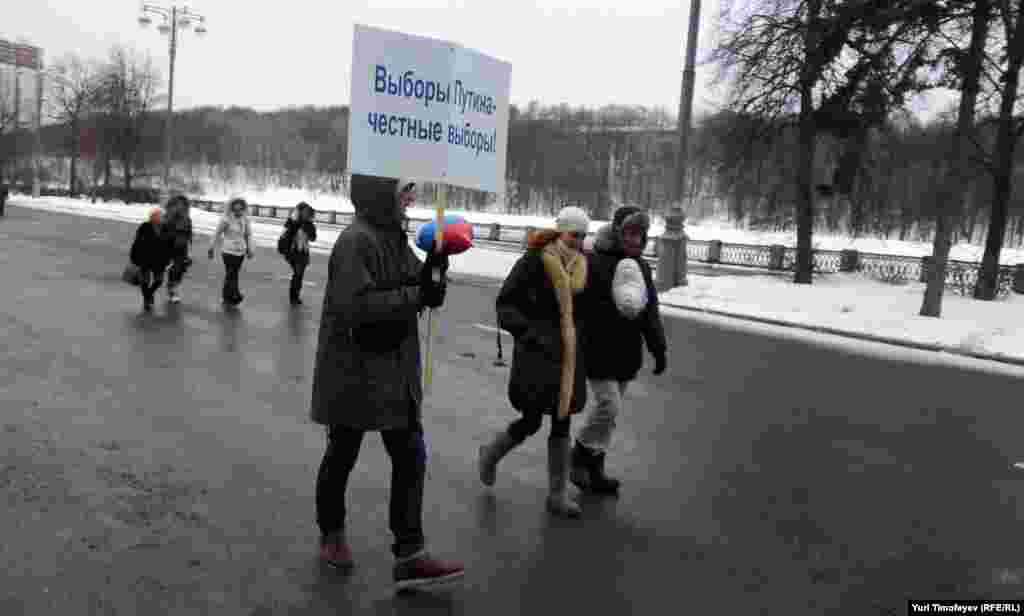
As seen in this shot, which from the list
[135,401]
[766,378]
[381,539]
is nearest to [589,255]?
[381,539]

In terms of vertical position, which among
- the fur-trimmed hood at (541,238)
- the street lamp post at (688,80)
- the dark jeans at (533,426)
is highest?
the street lamp post at (688,80)

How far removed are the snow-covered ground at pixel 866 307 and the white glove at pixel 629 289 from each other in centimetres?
987

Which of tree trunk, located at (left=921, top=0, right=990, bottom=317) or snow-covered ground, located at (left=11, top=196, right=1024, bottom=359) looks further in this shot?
tree trunk, located at (left=921, top=0, right=990, bottom=317)

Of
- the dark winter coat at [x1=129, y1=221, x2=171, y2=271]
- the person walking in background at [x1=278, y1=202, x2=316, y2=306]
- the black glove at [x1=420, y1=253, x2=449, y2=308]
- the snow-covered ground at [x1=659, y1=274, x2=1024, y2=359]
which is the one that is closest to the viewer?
the black glove at [x1=420, y1=253, x2=449, y2=308]

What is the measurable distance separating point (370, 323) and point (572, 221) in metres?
1.62

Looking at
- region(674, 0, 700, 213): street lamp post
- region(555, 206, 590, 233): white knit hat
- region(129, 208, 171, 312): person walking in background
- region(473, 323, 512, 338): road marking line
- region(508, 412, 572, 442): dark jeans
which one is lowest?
region(473, 323, 512, 338): road marking line

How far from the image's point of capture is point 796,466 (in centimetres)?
614

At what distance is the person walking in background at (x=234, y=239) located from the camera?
12461 mm

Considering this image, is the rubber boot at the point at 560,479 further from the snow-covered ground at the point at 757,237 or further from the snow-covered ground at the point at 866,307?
the snow-covered ground at the point at 866,307

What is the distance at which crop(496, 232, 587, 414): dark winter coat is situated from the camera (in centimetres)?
464

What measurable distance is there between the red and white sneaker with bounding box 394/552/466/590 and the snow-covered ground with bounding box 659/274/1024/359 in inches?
451

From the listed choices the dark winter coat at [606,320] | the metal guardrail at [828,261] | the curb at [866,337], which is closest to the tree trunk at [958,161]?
the curb at [866,337]

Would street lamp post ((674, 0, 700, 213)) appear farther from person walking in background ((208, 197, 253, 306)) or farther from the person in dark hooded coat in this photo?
the person in dark hooded coat

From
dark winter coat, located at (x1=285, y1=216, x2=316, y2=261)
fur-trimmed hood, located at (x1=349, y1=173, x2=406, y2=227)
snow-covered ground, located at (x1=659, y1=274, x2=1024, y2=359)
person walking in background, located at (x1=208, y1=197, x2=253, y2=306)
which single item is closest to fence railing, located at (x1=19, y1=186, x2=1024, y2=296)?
snow-covered ground, located at (x1=659, y1=274, x2=1024, y2=359)
